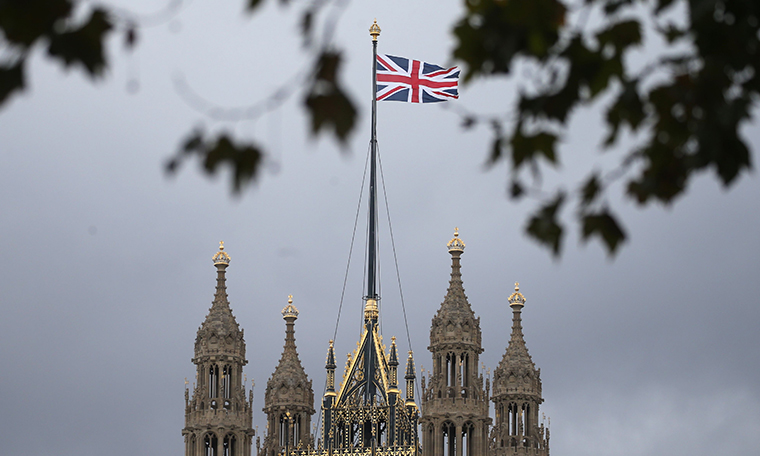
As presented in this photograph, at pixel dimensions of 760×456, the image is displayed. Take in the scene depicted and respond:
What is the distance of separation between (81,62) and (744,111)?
5.45m

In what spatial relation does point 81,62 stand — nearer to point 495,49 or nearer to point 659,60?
point 495,49

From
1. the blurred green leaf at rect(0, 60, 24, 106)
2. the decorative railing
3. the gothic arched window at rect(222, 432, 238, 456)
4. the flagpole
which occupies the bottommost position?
the blurred green leaf at rect(0, 60, 24, 106)

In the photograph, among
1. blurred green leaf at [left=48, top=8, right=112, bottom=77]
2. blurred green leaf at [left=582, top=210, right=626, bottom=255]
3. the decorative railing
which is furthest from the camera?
the decorative railing

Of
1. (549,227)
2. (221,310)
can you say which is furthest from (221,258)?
(549,227)

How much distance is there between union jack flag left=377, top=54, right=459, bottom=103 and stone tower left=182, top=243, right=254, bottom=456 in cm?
1189

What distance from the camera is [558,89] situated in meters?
13.0

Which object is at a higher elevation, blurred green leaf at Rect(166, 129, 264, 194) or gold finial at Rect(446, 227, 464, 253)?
gold finial at Rect(446, 227, 464, 253)

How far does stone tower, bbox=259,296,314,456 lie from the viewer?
64.4 m

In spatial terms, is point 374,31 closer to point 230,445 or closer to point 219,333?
point 219,333

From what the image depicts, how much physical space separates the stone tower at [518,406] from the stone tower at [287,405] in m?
8.17

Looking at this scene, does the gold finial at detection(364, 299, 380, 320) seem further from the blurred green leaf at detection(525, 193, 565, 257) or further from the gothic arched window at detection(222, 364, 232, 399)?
the blurred green leaf at detection(525, 193, 565, 257)

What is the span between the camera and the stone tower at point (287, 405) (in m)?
64.4

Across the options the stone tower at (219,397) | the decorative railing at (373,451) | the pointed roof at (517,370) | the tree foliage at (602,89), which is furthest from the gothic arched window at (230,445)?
the tree foliage at (602,89)

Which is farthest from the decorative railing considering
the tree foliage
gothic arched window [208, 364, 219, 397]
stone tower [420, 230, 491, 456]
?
the tree foliage
